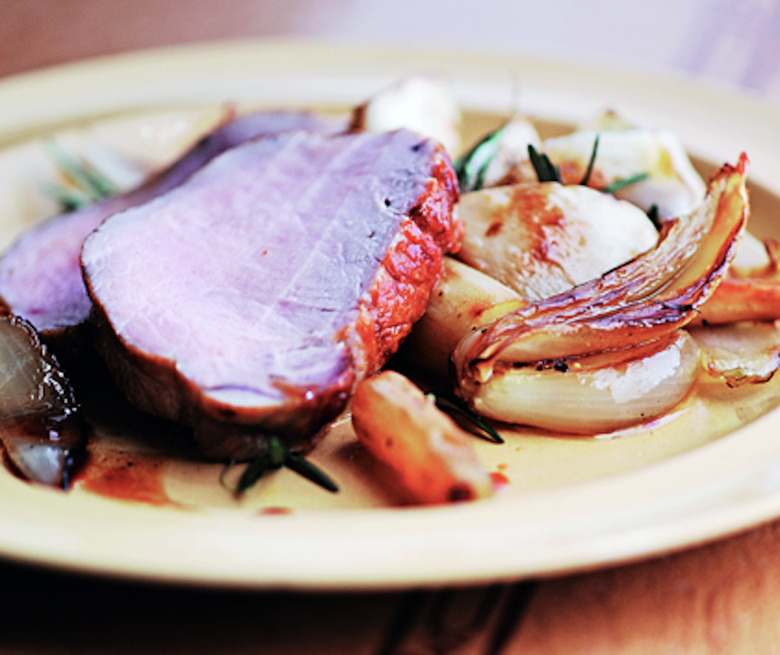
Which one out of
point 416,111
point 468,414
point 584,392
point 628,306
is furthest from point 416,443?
point 416,111

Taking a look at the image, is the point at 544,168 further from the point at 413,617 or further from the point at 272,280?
the point at 413,617

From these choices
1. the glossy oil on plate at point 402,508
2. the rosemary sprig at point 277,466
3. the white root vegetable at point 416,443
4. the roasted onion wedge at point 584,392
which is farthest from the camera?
the roasted onion wedge at point 584,392

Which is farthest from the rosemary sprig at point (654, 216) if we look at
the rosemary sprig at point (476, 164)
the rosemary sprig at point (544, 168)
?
the rosemary sprig at point (476, 164)

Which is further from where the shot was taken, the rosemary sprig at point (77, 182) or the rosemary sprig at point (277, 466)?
the rosemary sprig at point (77, 182)

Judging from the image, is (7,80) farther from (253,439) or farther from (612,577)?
(612,577)

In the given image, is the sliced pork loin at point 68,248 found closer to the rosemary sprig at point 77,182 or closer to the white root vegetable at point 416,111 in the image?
the white root vegetable at point 416,111
